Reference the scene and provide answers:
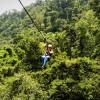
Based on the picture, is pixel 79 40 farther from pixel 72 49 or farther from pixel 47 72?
pixel 47 72

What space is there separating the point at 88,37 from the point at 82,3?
58024 mm

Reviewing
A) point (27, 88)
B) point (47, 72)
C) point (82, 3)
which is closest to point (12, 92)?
point (27, 88)

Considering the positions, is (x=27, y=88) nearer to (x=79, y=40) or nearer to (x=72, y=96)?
(x=72, y=96)

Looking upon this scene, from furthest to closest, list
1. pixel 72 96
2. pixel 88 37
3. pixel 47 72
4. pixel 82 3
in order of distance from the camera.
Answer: pixel 82 3, pixel 88 37, pixel 47 72, pixel 72 96

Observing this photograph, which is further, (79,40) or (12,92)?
(79,40)

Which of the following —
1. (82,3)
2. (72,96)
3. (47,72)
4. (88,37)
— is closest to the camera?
Answer: (72,96)

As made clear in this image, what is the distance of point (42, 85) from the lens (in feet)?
73.9

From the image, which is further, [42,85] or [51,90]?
[42,85]

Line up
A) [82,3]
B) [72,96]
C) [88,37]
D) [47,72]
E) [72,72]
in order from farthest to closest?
[82,3]
[88,37]
[47,72]
[72,72]
[72,96]

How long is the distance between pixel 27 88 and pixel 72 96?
12.1ft

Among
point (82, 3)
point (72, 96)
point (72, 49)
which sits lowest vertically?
point (82, 3)

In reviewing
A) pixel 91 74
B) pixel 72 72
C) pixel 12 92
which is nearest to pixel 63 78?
pixel 72 72

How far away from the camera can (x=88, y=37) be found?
129 feet

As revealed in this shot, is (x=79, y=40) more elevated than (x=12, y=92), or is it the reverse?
(x=12, y=92)
